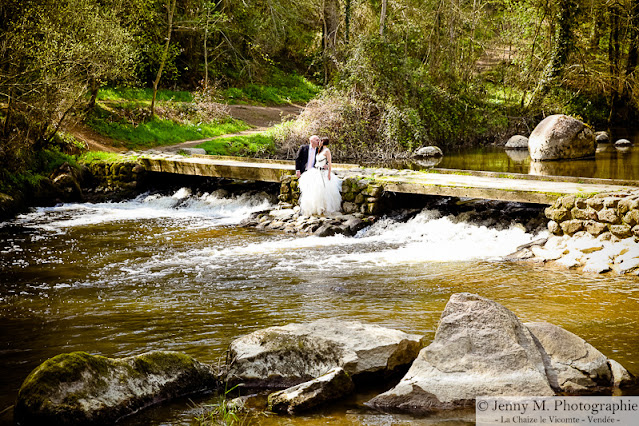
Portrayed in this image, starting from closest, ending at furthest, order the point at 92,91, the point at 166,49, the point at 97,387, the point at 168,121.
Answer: the point at 97,387 → the point at 92,91 → the point at 166,49 → the point at 168,121

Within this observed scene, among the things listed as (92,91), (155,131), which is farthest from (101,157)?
(155,131)

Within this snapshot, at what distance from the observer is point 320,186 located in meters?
14.7

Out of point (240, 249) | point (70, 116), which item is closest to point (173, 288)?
point (240, 249)

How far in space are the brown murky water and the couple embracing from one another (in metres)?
1.28

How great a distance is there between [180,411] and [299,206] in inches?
394

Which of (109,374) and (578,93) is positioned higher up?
(578,93)

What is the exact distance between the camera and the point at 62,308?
29.1 ft

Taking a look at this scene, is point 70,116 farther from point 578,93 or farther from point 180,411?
point 578,93

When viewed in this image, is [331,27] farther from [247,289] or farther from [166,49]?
[247,289]

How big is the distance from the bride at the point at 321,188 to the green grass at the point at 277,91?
19.7m

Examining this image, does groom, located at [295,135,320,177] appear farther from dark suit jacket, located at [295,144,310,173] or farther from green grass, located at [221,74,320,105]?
green grass, located at [221,74,320,105]

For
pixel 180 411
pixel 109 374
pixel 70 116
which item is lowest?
pixel 180 411

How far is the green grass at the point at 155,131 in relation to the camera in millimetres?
25047

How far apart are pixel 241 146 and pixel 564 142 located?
467 inches
